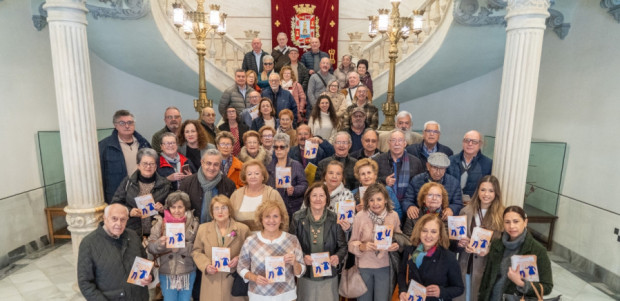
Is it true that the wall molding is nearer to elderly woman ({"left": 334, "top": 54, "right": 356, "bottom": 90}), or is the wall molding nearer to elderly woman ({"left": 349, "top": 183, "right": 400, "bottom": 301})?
elderly woman ({"left": 334, "top": 54, "right": 356, "bottom": 90})

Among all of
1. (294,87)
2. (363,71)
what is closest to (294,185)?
(294,87)

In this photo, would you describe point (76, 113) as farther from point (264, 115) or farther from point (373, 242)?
point (373, 242)

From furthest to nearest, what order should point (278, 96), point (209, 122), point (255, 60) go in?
point (255, 60) < point (278, 96) < point (209, 122)

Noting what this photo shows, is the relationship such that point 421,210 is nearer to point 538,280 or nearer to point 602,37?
point 538,280

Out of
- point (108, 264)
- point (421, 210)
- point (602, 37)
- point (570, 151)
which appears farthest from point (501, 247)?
point (602, 37)

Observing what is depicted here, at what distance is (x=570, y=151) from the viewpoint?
21.5 ft

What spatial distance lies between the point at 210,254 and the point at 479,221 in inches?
109

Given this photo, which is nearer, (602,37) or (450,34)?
(602,37)

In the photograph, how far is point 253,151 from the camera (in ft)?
14.8

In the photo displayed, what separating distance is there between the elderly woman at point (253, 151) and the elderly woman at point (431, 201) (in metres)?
1.86

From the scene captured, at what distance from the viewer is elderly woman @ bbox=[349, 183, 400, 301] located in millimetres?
3592

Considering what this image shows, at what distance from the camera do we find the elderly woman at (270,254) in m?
3.31

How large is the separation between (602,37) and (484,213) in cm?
446

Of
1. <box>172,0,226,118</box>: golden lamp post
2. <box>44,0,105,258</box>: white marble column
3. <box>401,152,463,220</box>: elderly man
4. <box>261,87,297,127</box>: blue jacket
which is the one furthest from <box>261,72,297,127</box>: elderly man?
<box>401,152,463,220</box>: elderly man
